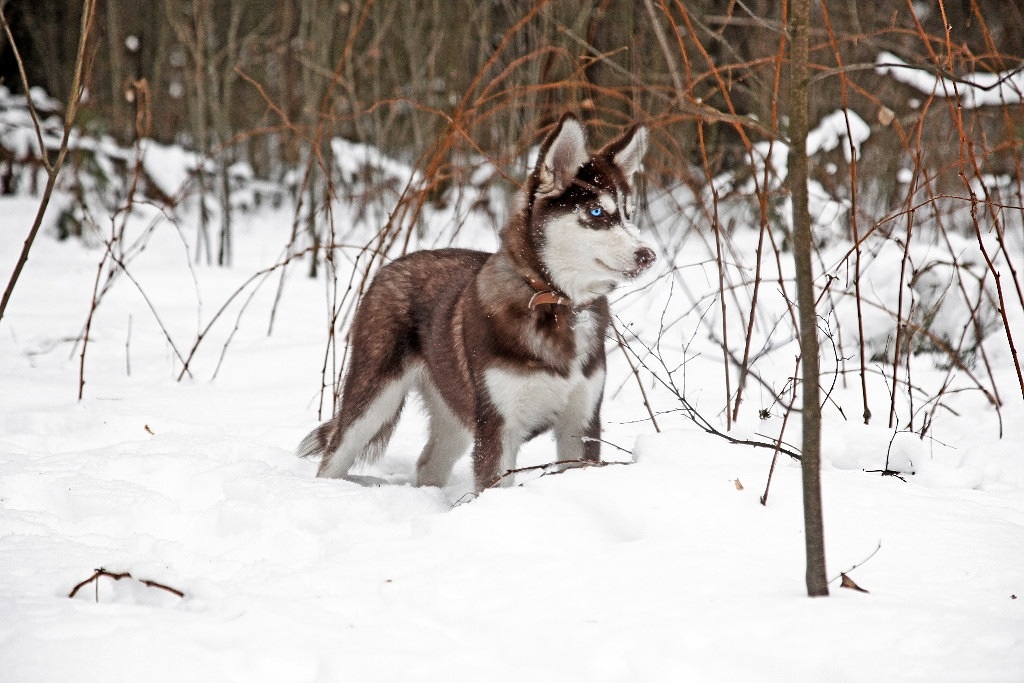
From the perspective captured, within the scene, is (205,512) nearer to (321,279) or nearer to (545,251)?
(545,251)

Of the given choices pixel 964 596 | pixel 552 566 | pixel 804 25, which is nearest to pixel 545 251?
pixel 552 566

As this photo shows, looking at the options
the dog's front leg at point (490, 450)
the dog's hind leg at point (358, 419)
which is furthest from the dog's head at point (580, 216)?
the dog's hind leg at point (358, 419)

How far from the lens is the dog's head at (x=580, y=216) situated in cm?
320

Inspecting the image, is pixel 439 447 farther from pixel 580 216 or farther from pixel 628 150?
pixel 628 150

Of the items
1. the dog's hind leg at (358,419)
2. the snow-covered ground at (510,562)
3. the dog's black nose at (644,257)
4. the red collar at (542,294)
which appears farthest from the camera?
the dog's hind leg at (358,419)

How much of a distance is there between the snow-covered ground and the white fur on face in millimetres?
647

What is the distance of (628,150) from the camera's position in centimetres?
342

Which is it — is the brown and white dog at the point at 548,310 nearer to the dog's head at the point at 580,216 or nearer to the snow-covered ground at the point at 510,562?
the dog's head at the point at 580,216

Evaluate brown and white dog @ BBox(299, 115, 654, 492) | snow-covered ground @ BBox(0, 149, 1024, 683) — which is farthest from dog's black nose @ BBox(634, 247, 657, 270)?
snow-covered ground @ BBox(0, 149, 1024, 683)

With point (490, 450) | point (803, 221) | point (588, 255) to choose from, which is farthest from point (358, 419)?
point (803, 221)

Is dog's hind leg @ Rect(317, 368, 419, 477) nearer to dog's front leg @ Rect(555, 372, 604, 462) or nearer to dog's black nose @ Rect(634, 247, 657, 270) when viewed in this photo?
dog's front leg @ Rect(555, 372, 604, 462)

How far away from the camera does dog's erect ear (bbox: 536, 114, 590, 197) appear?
10.5 ft

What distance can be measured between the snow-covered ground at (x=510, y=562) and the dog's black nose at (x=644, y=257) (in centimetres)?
66

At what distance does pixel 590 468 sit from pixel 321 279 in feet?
22.6
